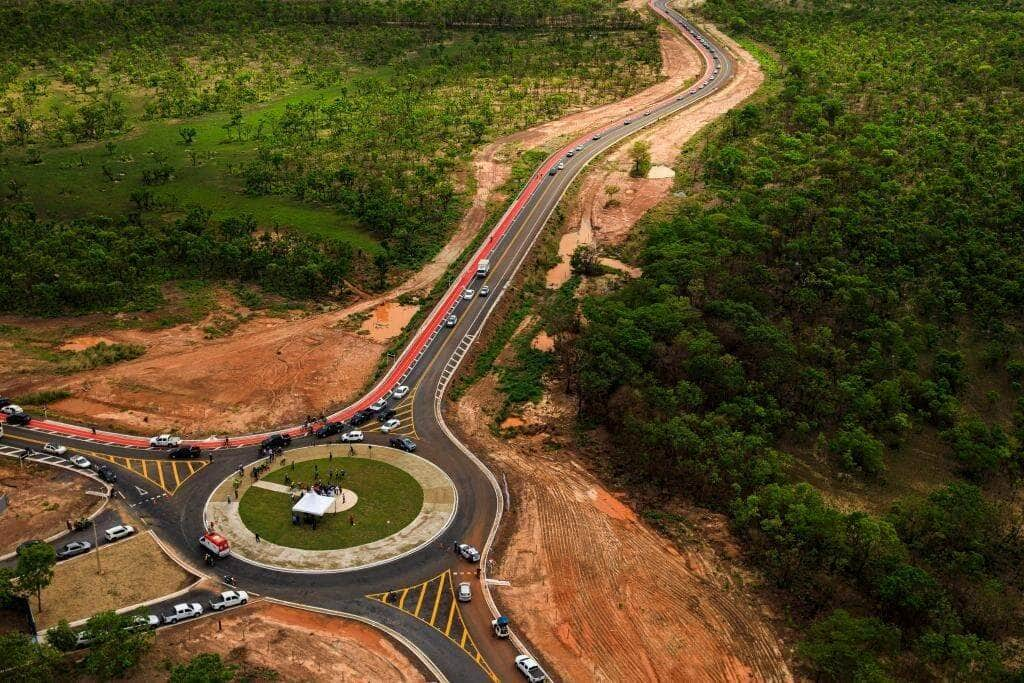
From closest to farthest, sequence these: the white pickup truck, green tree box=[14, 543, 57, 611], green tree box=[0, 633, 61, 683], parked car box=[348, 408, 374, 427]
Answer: green tree box=[0, 633, 61, 683] < green tree box=[14, 543, 57, 611] < the white pickup truck < parked car box=[348, 408, 374, 427]

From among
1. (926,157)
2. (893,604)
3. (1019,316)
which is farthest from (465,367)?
(926,157)

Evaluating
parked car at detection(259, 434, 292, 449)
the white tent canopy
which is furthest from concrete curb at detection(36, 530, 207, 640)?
parked car at detection(259, 434, 292, 449)

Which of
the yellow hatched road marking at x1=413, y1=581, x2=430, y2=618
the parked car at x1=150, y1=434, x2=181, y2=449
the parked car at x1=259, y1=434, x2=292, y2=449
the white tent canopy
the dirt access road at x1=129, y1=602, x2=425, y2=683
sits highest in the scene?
the white tent canopy

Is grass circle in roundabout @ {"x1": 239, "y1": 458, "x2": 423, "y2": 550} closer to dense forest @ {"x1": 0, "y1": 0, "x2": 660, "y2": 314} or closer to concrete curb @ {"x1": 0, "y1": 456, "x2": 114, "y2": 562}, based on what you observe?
concrete curb @ {"x1": 0, "y1": 456, "x2": 114, "y2": 562}

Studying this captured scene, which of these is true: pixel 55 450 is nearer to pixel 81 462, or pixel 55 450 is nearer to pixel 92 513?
pixel 81 462

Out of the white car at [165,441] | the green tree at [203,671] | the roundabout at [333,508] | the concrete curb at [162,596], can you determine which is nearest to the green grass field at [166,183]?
the white car at [165,441]

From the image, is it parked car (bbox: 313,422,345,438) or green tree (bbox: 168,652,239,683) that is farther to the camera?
parked car (bbox: 313,422,345,438)

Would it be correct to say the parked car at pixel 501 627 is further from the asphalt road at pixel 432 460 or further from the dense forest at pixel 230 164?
the dense forest at pixel 230 164

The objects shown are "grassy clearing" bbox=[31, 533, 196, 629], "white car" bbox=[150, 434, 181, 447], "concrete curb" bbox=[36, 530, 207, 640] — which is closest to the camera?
"concrete curb" bbox=[36, 530, 207, 640]
